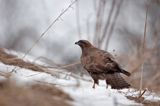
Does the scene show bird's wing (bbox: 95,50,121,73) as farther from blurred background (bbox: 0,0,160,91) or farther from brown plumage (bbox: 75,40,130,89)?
blurred background (bbox: 0,0,160,91)

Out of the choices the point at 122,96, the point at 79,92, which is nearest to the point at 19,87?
the point at 79,92

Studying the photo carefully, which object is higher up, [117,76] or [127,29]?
[127,29]

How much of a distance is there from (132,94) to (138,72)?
3.91 meters

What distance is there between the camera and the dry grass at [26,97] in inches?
221

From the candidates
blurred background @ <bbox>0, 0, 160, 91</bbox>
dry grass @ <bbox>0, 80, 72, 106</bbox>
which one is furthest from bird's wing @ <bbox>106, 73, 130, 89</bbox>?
blurred background @ <bbox>0, 0, 160, 91</bbox>

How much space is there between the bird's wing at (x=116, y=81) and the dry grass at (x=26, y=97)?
1472 mm

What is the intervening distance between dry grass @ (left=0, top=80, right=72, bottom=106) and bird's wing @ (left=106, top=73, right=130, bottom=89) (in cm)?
147

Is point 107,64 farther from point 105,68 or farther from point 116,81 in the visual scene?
point 116,81

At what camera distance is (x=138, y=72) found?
37.4 ft

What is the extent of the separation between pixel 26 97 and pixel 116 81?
2.10 meters

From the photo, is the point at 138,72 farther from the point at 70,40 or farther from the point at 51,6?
the point at 51,6

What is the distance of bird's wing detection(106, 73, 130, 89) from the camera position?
7.52 m

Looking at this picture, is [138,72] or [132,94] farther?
[138,72]

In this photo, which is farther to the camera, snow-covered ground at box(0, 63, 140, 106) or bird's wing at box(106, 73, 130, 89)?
bird's wing at box(106, 73, 130, 89)
